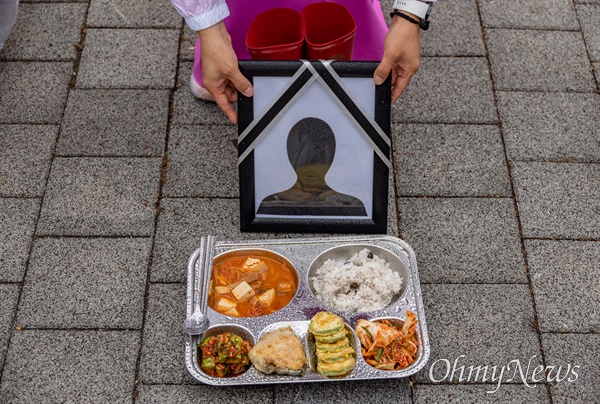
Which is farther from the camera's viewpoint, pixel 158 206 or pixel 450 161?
pixel 450 161

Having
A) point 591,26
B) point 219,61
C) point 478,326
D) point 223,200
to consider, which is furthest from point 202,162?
point 591,26

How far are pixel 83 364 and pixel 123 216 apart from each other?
0.70 m

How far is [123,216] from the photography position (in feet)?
9.78

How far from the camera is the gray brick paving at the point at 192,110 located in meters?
3.35

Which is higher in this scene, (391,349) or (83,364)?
(391,349)

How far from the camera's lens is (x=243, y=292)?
2.58m

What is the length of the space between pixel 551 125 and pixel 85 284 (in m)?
2.26

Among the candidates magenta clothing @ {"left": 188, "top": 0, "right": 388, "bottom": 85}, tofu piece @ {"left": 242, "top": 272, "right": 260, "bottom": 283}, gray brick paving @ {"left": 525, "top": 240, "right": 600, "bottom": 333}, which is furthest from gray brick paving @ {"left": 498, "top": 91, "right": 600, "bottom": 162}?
tofu piece @ {"left": 242, "top": 272, "right": 260, "bottom": 283}

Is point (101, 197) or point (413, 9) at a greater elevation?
point (413, 9)

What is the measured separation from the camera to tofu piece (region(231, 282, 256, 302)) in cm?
258

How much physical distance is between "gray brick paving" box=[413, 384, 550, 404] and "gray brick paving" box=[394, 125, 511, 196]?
0.92 metres

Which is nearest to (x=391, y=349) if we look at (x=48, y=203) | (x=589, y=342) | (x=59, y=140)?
(x=589, y=342)

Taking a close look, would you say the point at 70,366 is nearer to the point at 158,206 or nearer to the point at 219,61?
the point at 158,206

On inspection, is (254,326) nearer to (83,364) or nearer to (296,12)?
(83,364)
